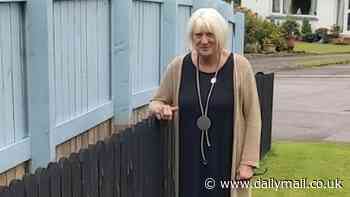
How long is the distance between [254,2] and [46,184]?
44991 mm

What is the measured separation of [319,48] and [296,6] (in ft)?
30.2

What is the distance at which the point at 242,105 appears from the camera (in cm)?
391

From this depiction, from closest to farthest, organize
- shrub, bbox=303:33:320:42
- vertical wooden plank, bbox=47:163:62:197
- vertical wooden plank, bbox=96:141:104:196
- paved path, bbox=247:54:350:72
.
A: vertical wooden plank, bbox=47:163:62:197, vertical wooden plank, bbox=96:141:104:196, paved path, bbox=247:54:350:72, shrub, bbox=303:33:320:42

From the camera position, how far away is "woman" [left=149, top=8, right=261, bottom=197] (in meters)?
3.84

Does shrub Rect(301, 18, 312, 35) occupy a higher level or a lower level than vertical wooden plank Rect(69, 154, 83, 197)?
lower

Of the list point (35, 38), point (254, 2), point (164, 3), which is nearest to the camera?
point (35, 38)

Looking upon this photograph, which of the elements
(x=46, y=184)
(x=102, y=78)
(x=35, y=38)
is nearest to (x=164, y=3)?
(x=102, y=78)

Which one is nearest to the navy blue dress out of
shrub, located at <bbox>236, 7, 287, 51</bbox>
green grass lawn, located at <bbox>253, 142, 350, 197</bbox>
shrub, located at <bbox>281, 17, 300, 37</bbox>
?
green grass lawn, located at <bbox>253, 142, 350, 197</bbox>

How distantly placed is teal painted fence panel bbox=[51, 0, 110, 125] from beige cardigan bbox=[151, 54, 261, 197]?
0.81 m

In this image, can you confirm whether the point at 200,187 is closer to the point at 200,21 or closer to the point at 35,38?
the point at 200,21

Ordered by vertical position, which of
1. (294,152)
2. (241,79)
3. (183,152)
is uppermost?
(241,79)

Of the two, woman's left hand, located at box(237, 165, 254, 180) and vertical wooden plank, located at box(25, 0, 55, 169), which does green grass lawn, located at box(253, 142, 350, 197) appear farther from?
vertical wooden plank, located at box(25, 0, 55, 169)

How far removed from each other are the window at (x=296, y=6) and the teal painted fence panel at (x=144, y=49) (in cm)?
4036

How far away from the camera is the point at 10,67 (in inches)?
154
